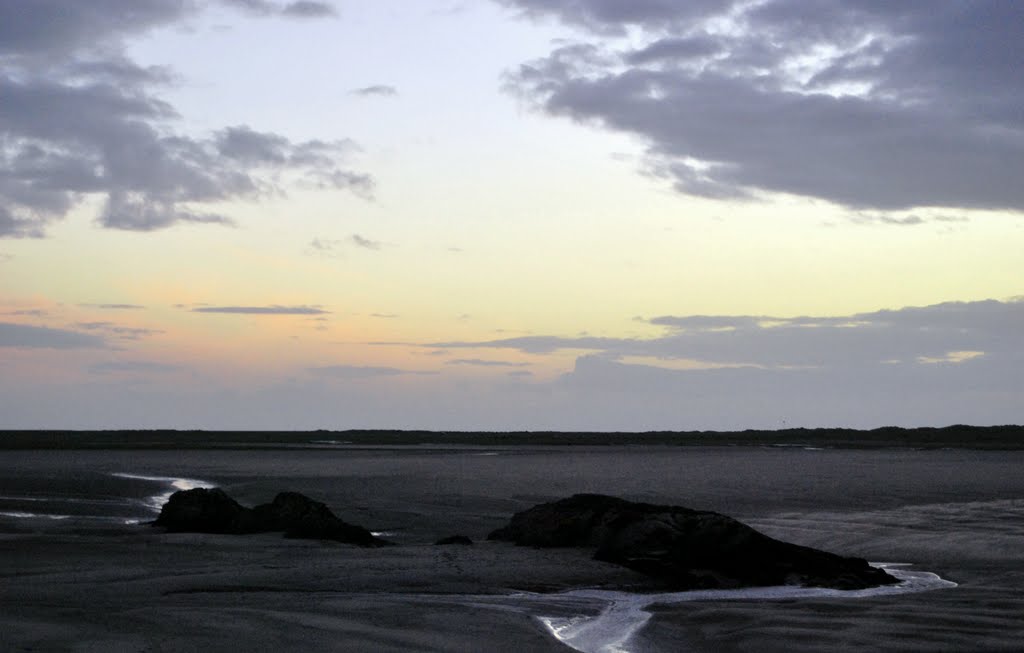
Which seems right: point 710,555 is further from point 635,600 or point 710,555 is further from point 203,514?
point 203,514

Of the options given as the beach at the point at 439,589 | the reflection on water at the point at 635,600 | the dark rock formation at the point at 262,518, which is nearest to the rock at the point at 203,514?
the dark rock formation at the point at 262,518

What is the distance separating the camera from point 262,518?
24906 millimetres

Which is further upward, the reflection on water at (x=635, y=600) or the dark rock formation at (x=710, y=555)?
the dark rock formation at (x=710, y=555)

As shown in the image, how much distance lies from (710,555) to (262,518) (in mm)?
10656

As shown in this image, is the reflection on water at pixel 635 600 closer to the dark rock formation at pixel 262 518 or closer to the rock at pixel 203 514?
the dark rock formation at pixel 262 518

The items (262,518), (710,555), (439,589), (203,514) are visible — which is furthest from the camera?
(203,514)

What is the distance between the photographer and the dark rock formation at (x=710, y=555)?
62.8ft

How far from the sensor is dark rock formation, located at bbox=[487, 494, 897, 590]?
754 inches

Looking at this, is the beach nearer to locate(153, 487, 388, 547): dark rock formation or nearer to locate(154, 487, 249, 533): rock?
locate(153, 487, 388, 547): dark rock formation

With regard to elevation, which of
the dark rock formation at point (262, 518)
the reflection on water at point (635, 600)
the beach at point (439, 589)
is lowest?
the reflection on water at point (635, 600)

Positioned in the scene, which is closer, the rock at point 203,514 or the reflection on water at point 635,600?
the reflection on water at point 635,600

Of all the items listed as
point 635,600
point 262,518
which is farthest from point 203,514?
point 635,600

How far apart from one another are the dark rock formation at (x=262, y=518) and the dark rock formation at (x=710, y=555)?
544cm

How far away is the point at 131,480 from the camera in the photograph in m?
48.4
